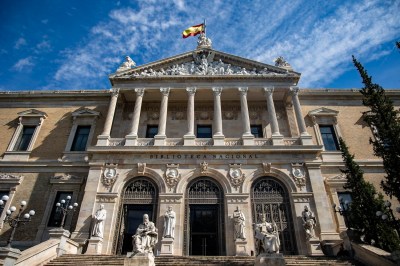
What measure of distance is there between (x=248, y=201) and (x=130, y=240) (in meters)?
6.82

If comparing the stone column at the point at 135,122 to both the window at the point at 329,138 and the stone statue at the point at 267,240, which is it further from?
the window at the point at 329,138

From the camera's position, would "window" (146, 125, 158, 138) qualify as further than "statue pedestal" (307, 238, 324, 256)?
Yes

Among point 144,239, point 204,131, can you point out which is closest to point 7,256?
point 144,239

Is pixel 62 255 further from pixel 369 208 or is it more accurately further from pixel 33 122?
pixel 369 208

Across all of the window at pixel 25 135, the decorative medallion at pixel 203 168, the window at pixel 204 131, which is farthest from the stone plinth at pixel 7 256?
the window at pixel 204 131

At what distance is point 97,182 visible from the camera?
17344mm

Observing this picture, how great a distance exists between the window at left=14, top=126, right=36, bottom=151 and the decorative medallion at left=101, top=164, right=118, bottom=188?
25.7ft

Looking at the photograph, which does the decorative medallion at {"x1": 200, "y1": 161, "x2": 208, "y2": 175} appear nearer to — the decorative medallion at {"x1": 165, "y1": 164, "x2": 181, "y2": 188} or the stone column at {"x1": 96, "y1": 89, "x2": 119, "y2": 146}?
the decorative medallion at {"x1": 165, "y1": 164, "x2": 181, "y2": 188}

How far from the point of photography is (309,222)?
1527 cm

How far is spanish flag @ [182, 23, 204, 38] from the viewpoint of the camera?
24.0 m

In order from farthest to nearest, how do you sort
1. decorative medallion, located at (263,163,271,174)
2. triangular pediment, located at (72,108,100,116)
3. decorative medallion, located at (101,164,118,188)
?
triangular pediment, located at (72,108,100,116) → decorative medallion, located at (263,163,271,174) → decorative medallion, located at (101,164,118,188)

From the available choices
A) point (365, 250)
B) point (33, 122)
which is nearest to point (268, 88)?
point (365, 250)

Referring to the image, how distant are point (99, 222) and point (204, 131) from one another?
9.52m

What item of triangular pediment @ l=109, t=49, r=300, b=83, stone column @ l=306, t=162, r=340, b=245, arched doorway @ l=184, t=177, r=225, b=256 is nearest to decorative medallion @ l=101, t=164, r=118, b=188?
arched doorway @ l=184, t=177, r=225, b=256
